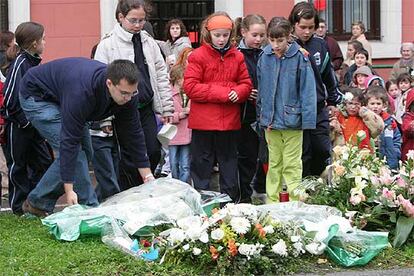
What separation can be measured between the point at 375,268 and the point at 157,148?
107 inches

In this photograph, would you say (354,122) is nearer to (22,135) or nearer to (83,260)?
(22,135)

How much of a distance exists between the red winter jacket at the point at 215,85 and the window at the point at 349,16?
21.3 feet

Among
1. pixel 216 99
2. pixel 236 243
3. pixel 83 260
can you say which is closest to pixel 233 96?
pixel 216 99

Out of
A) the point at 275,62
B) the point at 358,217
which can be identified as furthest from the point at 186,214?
the point at 275,62

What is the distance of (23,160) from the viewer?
9.33 metres

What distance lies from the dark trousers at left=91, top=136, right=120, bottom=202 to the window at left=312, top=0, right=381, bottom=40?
7.31 meters

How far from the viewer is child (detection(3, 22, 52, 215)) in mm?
9078

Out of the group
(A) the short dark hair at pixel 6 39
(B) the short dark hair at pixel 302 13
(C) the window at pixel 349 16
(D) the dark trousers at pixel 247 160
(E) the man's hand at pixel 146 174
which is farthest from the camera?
(C) the window at pixel 349 16

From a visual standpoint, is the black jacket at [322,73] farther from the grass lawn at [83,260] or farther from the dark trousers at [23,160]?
the dark trousers at [23,160]

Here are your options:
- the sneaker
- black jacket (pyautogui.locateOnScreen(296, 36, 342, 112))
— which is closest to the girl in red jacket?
black jacket (pyautogui.locateOnScreen(296, 36, 342, 112))

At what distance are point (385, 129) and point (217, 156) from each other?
2.20 m

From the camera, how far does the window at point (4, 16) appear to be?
46.2ft

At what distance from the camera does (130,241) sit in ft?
24.6

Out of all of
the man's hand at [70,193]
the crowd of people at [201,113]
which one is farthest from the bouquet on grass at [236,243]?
the crowd of people at [201,113]
